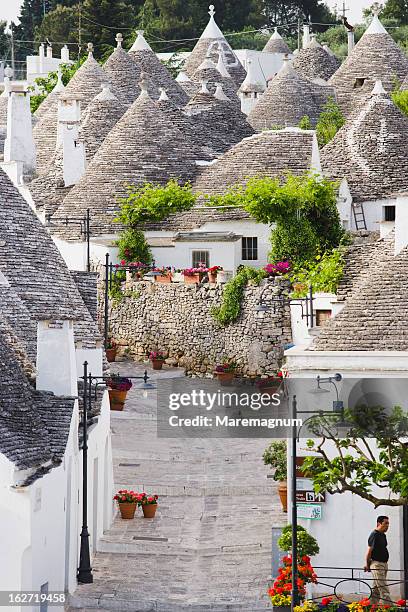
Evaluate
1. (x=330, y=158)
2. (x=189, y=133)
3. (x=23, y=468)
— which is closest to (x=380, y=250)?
(x=23, y=468)

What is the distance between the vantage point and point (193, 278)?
43562mm

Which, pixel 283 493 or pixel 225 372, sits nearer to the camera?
pixel 283 493

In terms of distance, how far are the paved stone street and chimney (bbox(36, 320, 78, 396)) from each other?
267 cm

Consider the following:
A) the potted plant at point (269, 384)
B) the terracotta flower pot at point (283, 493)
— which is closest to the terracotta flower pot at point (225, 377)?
the potted plant at point (269, 384)

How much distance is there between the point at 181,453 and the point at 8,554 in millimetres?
13118

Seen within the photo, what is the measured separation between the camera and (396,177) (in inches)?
1945

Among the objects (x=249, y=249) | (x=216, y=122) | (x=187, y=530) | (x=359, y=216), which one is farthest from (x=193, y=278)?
(x=187, y=530)

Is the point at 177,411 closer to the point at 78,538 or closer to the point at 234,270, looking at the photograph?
the point at 234,270

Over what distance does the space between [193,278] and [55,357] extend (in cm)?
1852

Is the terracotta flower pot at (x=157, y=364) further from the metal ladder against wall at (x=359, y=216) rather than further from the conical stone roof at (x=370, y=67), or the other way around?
the conical stone roof at (x=370, y=67)

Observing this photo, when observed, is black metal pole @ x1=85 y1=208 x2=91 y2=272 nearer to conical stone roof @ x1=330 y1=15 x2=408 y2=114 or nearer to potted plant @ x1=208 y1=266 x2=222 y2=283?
potted plant @ x1=208 y1=266 x2=222 y2=283

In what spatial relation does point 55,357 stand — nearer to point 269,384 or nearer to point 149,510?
point 149,510

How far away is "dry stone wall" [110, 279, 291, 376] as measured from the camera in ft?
138

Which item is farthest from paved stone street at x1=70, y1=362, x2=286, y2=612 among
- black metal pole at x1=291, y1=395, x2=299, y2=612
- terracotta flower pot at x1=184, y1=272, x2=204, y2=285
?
terracotta flower pot at x1=184, y1=272, x2=204, y2=285
